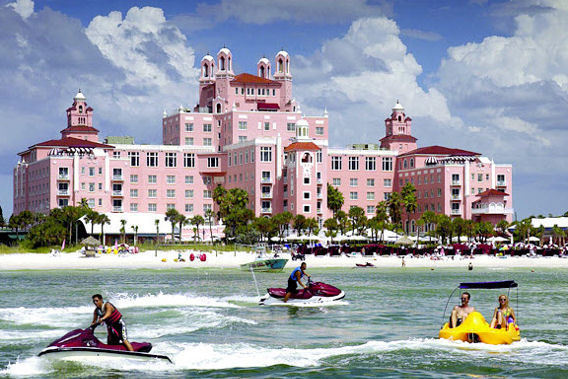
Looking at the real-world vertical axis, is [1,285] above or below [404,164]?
below

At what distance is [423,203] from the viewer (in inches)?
6432

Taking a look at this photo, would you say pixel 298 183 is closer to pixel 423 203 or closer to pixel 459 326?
pixel 423 203

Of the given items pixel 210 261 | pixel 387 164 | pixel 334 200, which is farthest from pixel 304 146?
pixel 210 261

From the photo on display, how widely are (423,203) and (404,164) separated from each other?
8.90 metres

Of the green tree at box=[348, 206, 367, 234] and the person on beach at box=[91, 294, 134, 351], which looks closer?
the person on beach at box=[91, 294, 134, 351]

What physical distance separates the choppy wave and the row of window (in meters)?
129

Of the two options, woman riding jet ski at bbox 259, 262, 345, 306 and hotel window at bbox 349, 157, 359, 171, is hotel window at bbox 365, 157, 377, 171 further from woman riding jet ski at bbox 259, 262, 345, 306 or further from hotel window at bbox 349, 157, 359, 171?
woman riding jet ski at bbox 259, 262, 345, 306

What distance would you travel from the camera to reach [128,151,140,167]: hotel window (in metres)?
162

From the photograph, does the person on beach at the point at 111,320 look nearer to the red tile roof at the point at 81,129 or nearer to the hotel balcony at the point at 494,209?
the hotel balcony at the point at 494,209

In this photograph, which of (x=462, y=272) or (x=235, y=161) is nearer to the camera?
(x=462, y=272)

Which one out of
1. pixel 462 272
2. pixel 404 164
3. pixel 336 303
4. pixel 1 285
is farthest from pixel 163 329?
pixel 404 164

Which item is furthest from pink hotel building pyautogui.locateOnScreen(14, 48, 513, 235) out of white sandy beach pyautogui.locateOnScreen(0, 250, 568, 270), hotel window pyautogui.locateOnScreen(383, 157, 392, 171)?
white sandy beach pyautogui.locateOnScreen(0, 250, 568, 270)

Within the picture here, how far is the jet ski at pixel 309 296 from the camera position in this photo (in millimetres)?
49656

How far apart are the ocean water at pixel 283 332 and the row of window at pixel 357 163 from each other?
3704 inches
